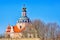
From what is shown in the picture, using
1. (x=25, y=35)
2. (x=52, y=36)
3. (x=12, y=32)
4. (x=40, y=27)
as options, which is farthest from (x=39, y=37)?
(x=12, y=32)

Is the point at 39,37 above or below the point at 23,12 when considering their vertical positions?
below

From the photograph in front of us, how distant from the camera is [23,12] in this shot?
120 m

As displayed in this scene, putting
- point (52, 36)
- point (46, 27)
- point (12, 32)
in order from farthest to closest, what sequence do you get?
1. point (12, 32)
2. point (46, 27)
3. point (52, 36)

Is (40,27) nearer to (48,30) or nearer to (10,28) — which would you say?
(48,30)

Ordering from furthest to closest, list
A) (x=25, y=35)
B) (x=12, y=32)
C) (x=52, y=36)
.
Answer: (x=12, y=32) → (x=25, y=35) → (x=52, y=36)

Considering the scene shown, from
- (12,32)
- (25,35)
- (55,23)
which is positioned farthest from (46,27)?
(12,32)

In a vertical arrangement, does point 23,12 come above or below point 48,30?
above

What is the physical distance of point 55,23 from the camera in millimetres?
82875

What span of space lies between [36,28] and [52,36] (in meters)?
9.18

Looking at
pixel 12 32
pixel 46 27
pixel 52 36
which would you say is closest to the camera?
pixel 52 36

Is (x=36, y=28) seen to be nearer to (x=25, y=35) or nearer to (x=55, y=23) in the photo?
(x=55, y=23)

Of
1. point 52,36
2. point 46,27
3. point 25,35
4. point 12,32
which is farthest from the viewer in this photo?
point 12,32

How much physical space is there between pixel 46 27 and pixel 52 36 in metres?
5.30

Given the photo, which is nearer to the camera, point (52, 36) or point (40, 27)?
point (52, 36)
